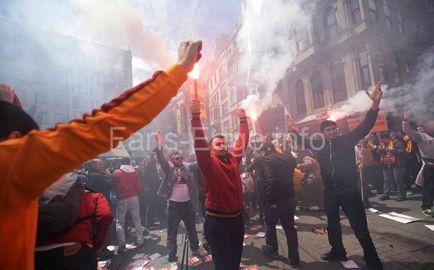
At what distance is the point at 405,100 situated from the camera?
15.3 meters

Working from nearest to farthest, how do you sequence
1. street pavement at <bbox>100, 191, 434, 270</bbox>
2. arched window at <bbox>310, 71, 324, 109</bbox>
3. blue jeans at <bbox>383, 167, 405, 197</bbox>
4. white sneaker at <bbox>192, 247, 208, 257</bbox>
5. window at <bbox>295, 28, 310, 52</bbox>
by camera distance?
street pavement at <bbox>100, 191, 434, 270</bbox> < white sneaker at <bbox>192, 247, 208, 257</bbox> < blue jeans at <bbox>383, 167, 405, 197</bbox> < arched window at <bbox>310, 71, 324, 109</bbox> < window at <bbox>295, 28, 310, 52</bbox>

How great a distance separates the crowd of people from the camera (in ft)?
3.37

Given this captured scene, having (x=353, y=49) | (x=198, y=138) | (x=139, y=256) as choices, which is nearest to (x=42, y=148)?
(x=198, y=138)

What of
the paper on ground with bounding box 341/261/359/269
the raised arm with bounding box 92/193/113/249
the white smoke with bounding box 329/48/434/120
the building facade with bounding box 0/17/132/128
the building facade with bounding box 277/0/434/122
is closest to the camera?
the raised arm with bounding box 92/193/113/249

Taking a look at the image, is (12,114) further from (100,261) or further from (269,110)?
(269,110)

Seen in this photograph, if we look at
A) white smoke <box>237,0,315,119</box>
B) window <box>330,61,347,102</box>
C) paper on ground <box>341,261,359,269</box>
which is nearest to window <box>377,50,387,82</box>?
window <box>330,61,347,102</box>

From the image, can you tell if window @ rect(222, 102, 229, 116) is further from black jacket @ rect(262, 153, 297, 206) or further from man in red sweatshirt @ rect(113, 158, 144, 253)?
black jacket @ rect(262, 153, 297, 206)

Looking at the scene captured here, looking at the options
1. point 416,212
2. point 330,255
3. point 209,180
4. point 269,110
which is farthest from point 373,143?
point 269,110

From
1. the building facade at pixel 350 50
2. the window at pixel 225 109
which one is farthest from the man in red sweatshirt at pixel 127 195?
the window at pixel 225 109

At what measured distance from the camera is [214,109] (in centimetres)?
3925

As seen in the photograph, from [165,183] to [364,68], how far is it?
55.2 feet

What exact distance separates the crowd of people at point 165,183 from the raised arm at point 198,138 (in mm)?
14

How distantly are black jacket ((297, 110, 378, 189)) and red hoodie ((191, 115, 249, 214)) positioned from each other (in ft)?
6.51

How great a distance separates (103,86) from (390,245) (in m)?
42.2
